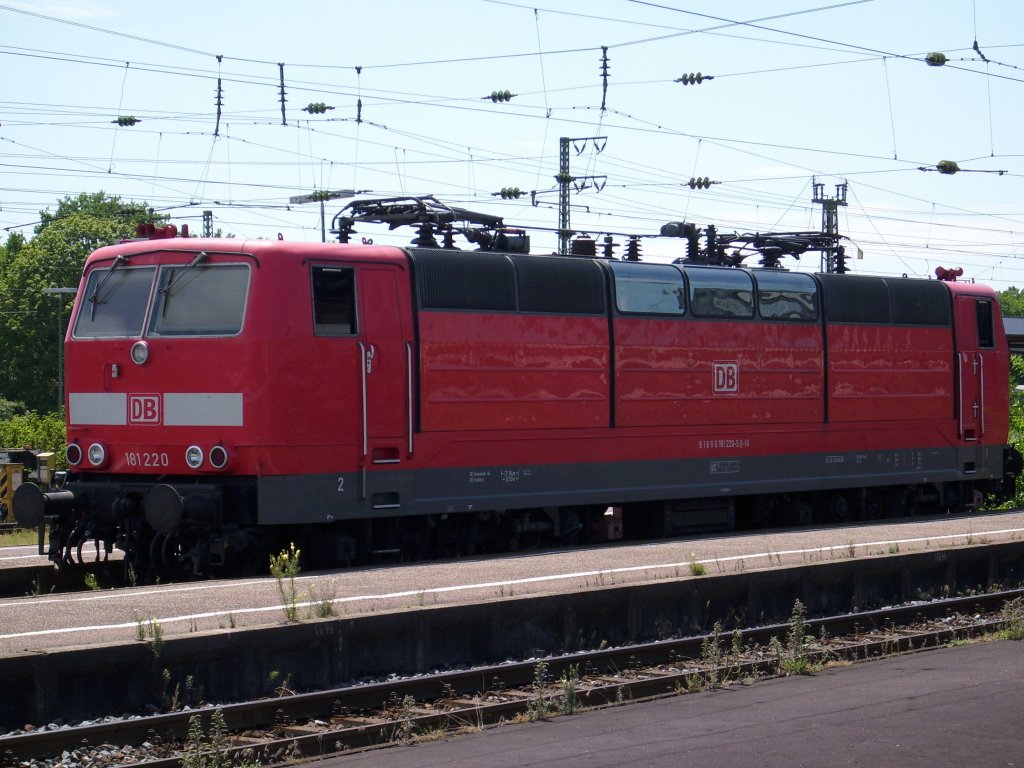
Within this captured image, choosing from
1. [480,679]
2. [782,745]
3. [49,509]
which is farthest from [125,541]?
[782,745]

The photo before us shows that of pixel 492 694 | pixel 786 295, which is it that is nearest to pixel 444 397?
pixel 492 694

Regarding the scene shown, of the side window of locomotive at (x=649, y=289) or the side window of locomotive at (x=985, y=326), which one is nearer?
the side window of locomotive at (x=649, y=289)

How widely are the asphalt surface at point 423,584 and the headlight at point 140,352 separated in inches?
108

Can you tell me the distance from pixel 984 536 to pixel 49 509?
11292mm

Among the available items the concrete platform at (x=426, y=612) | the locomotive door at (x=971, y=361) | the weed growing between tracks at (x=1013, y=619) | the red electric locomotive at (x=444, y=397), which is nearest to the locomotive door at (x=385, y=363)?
the red electric locomotive at (x=444, y=397)

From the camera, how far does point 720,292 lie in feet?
62.3

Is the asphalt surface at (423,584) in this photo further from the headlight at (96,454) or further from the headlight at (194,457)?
the headlight at (96,454)

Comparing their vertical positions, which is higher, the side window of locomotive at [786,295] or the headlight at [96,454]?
the side window of locomotive at [786,295]

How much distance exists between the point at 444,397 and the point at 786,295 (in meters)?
6.51

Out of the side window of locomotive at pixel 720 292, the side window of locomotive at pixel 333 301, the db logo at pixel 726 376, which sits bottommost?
the db logo at pixel 726 376

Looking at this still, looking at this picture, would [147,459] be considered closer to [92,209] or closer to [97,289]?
[97,289]

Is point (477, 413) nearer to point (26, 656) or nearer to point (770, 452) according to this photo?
point (770, 452)

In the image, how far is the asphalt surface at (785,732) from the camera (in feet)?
26.6

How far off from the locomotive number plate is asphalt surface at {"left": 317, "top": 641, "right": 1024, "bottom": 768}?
6.16m
